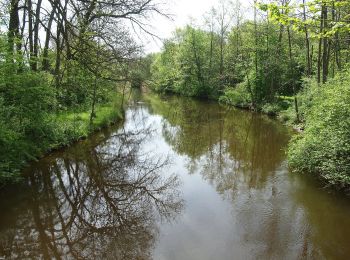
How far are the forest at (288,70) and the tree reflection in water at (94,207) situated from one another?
4184 millimetres

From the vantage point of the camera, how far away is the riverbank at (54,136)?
1012 centimetres

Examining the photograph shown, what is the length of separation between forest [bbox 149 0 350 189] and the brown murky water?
5.23 ft

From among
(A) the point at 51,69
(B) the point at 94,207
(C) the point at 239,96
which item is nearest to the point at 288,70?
(C) the point at 239,96

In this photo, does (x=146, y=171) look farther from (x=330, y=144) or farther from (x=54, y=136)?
(x=330, y=144)

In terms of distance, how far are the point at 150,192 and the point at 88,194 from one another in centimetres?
198

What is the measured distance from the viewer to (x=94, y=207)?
9.71m

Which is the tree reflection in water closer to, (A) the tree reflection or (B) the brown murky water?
(B) the brown murky water

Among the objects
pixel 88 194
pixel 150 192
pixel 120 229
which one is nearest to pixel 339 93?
pixel 150 192

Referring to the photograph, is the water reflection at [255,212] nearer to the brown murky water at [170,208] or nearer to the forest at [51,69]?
the brown murky water at [170,208]

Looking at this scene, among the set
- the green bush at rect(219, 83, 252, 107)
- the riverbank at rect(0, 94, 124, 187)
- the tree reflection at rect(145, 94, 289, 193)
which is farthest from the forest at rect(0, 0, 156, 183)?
the green bush at rect(219, 83, 252, 107)

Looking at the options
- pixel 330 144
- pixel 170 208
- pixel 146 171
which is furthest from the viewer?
pixel 146 171

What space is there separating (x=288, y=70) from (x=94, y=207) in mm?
24515

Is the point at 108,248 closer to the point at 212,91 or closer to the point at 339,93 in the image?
the point at 339,93

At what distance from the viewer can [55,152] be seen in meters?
14.9
